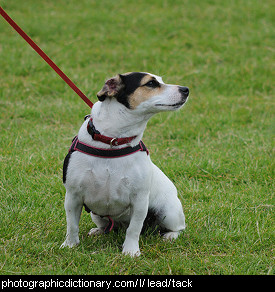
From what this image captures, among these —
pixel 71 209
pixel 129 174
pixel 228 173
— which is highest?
pixel 129 174

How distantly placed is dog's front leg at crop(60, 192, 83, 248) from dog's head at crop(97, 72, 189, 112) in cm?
74

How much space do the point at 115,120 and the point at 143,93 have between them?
27 centimetres

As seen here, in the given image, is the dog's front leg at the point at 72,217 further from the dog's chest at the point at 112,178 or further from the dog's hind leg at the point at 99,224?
the dog's hind leg at the point at 99,224

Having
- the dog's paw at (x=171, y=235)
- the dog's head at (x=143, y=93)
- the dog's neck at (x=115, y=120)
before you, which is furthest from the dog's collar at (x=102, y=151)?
the dog's paw at (x=171, y=235)

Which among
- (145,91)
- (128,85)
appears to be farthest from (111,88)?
(145,91)

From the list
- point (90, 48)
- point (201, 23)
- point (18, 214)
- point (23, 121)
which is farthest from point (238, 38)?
point (18, 214)

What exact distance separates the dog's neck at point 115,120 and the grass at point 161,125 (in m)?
0.84

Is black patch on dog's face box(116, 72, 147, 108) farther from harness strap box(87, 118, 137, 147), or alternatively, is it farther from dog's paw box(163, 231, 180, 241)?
dog's paw box(163, 231, 180, 241)

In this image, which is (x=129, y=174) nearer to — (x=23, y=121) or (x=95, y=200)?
(x=95, y=200)

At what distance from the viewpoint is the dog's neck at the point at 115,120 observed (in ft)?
10.2

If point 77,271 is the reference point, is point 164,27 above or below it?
above

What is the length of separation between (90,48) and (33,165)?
4.53 meters

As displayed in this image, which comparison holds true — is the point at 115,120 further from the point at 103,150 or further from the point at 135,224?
the point at 135,224

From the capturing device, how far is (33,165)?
15.4ft
